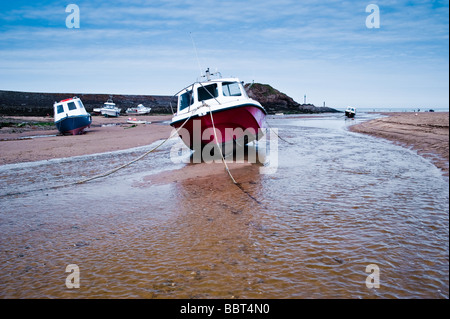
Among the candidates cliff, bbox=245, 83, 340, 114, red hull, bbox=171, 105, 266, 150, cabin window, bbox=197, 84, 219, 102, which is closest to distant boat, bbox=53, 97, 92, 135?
red hull, bbox=171, 105, 266, 150

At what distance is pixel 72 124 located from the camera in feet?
77.6

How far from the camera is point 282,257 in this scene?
3.81 metres

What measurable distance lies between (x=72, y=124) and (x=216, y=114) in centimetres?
1851

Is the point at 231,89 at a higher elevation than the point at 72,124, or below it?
higher

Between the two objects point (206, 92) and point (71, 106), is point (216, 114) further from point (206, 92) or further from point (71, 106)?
point (71, 106)

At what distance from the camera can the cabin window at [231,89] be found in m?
12.1

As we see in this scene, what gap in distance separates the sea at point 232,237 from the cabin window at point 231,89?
5040 mm

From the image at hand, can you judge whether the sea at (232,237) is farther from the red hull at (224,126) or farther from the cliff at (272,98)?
the cliff at (272,98)

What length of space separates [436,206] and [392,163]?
505cm

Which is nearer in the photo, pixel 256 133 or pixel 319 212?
pixel 319 212

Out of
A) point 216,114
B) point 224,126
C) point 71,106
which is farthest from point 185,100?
point 71,106
